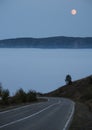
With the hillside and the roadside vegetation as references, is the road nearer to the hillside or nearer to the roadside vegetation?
the roadside vegetation

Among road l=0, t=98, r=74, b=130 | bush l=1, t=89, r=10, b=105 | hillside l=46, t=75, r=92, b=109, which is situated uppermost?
hillside l=46, t=75, r=92, b=109

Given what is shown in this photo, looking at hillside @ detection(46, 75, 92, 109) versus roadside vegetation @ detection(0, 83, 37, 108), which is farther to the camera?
hillside @ detection(46, 75, 92, 109)

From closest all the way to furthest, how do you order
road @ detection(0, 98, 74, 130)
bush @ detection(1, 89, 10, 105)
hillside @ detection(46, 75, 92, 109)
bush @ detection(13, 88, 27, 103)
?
road @ detection(0, 98, 74, 130), bush @ detection(1, 89, 10, 105), bush @ detection(13, 88, 27, 103), hillside @ detection(46, 75, 92, 109)

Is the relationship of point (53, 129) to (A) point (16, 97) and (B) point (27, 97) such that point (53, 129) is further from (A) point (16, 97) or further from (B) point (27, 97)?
(B) point (27, 97)

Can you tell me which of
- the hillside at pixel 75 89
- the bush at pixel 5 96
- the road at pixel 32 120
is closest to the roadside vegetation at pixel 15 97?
the bush at pixel 5 96

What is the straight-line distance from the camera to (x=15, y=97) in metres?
60.7

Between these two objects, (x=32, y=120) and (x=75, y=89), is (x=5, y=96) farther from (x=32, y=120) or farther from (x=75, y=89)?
(x=75, y=89)

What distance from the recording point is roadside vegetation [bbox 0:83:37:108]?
4955cm

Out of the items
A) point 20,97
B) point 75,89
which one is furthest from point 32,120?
point 75,89

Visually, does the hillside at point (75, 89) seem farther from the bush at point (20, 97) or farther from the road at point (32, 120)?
the road at point (32, 120)

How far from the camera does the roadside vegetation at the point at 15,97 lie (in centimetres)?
4955

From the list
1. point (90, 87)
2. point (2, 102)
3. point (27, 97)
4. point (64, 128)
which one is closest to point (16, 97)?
point (27, 97)

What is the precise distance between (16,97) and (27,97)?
6.71 m

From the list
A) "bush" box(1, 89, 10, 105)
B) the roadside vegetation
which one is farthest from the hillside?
Answer: "bush" box(1, 89, 10, 105)
